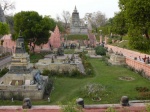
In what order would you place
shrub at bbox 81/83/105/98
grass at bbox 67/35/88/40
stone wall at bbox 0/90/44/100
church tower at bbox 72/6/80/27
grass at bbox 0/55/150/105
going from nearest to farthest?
1. grass at bbox 0/55/150/105
2. stone wall at bbox 0/90/44/100
3. shrub at bbox 81/83/105/98
4. grass at bbox 67/35/88/40
5. church tower at bbox 72/6/80/27

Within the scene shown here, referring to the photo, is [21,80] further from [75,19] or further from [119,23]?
[75,19]

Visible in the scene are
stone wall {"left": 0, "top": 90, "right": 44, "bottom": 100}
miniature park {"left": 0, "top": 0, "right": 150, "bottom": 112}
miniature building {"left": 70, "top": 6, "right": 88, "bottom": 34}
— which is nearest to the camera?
miniature park {"left": 0, "top": 0, "right": 150, "bottom": 112}

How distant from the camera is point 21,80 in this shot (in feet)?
55.9

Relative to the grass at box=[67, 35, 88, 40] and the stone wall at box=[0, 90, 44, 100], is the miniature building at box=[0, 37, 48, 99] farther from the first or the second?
the grass at box=[67, 35, 88, 40]

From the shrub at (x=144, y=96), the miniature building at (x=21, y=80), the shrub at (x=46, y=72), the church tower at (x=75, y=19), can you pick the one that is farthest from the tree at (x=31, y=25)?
the church tower at (x=75, y=19)

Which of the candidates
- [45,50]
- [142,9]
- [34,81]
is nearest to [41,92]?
[34,81]

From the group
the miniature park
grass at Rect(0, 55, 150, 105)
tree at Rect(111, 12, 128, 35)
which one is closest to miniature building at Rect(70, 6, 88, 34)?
the miniature park

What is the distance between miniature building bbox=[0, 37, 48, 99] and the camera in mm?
15797

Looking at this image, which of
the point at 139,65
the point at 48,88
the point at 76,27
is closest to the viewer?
the point at 48,88

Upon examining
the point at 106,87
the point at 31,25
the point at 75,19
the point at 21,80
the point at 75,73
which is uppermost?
the point at 75,19

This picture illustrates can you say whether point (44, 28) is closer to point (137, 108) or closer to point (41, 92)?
point (41, 92)

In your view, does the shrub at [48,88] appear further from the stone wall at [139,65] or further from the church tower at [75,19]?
the church tower at [75,19]

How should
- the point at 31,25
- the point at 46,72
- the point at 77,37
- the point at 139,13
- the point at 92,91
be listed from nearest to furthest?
the point at 92,91
the point at 139,13
the point at 46,72
the point at 31,25
the point at 77,37

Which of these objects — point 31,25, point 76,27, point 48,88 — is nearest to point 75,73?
point 48,88
